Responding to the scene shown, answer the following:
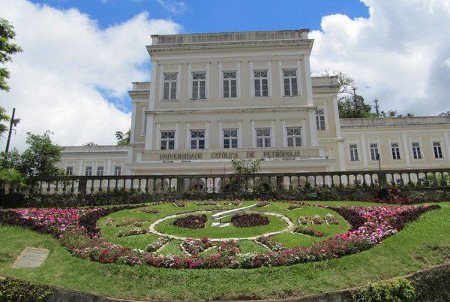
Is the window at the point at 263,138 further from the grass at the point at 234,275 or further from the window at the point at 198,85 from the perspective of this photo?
the grass at the point at 234,275

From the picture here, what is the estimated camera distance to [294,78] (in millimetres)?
30656

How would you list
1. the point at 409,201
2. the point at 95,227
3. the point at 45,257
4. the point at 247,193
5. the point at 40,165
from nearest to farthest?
the point at 45,257
the point at 95,227
the point at 409,201
the point at 247,193
the point at 40,165

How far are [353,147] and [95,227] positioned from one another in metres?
38.4

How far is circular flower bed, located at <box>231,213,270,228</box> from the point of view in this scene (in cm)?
1084

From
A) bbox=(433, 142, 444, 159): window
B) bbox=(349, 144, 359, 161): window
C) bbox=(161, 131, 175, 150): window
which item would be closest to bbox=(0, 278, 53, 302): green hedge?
bbox=(161, 131, 175, 150): window

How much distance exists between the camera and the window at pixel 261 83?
30453 millimetres

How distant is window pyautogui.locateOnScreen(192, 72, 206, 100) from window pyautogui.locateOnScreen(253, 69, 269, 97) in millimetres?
4307

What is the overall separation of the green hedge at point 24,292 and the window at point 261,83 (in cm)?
2514

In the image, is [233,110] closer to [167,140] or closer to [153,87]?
[167,140]

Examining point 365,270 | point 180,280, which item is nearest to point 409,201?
point 365,270

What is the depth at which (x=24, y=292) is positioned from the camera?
23.3ft

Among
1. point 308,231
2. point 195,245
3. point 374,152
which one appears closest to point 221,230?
point 195,245

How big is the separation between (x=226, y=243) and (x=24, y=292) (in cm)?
429

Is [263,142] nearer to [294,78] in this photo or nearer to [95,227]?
[294,78]
